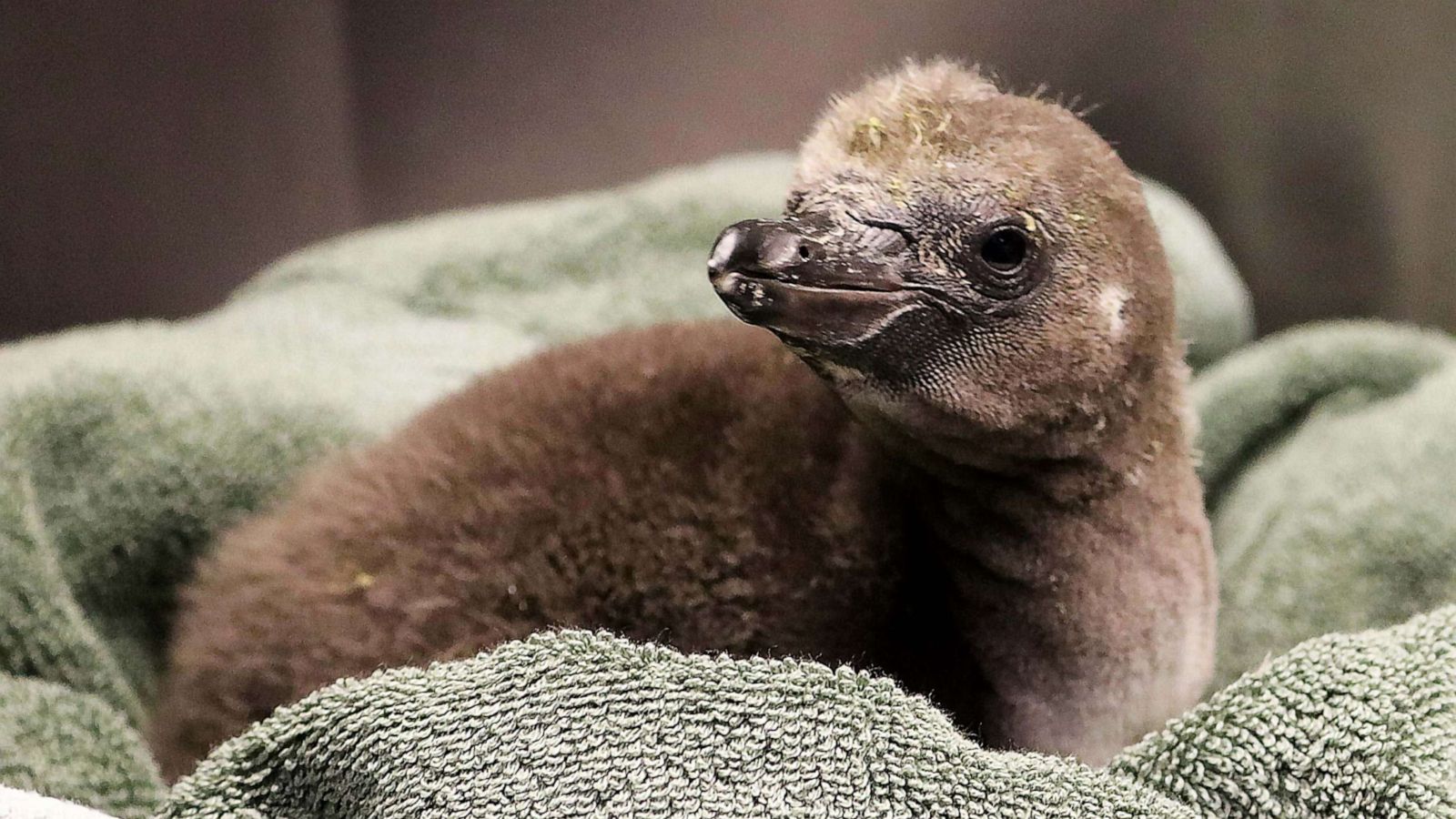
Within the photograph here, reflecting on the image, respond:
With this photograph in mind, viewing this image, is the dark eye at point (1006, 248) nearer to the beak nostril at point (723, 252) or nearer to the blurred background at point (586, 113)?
the beak nostril at point (723, 252)

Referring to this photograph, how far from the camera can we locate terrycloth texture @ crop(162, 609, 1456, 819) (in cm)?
49

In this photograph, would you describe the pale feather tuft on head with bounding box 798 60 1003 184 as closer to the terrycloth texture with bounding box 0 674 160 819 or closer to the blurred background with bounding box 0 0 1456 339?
the blurred background with bounding box 0 0 1456 339

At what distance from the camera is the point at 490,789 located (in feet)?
1.60

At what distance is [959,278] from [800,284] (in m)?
0.10

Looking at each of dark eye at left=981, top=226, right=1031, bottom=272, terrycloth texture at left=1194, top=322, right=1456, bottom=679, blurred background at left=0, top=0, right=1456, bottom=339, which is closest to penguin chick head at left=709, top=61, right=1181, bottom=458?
dark eye at left=981, top=226, right=1031, bottom=272

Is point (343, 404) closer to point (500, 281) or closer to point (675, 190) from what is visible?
point (500, 281)

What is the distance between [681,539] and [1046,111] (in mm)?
332

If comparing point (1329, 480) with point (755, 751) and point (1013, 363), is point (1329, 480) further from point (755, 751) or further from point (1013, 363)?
point (755, 751)

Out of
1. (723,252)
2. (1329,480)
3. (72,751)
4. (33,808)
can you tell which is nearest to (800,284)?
(723,252)

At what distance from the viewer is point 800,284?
1.83ft

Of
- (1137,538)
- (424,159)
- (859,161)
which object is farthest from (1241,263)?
(424,159)

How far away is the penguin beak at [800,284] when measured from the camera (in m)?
0.55

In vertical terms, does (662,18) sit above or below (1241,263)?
above

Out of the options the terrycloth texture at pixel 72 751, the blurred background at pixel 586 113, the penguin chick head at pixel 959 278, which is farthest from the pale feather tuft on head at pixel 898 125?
the terrycloth texture at pixel 72 751
